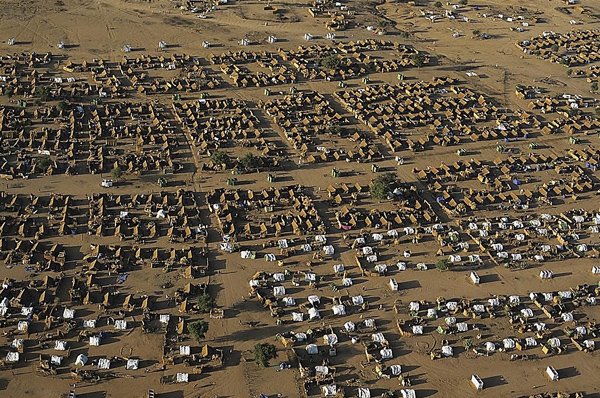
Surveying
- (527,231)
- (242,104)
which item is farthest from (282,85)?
(527,231)

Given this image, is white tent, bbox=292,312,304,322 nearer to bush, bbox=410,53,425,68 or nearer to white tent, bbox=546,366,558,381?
white tent, bbox=546,366,558,381

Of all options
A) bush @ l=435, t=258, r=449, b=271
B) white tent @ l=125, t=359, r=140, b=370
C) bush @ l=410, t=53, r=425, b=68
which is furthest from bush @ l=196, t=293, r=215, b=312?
bush @ l=410, t=53, r=425, b=68

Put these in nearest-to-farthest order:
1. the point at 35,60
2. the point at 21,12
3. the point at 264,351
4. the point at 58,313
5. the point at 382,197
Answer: the point at 264,351 → the point at 58,313 → the point at 382,197 → the point at 35,60 → the point at 21,12

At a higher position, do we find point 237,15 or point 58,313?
point 237,15

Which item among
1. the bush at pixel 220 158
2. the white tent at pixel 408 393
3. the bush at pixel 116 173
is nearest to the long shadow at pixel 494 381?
the white tent at pixel 408 393

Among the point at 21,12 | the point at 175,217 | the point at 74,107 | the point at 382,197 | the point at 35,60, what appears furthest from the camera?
the point at 21,12

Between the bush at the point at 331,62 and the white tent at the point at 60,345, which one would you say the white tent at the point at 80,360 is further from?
the bush at the point at 331,62

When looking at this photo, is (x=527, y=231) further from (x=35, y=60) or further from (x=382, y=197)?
(x=35, y=60)
